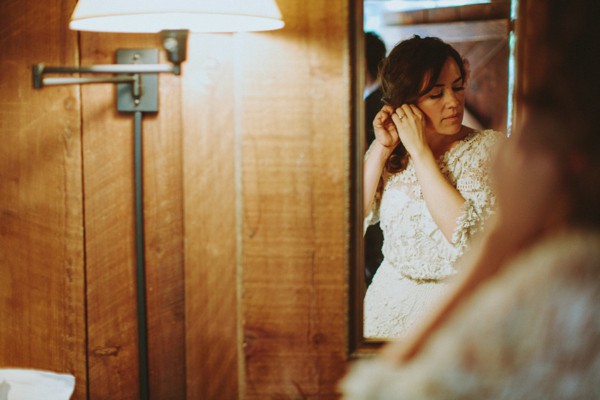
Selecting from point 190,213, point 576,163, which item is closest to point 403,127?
point 190,213

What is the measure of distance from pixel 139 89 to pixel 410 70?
50cm

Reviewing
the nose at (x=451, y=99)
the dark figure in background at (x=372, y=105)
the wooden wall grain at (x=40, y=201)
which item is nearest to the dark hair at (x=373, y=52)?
the dark figure in background at (x=372, y=105)

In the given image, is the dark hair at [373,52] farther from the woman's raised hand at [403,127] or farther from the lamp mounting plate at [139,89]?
the lamp mounting plate at [139,89]

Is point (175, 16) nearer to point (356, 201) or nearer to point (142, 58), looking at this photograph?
point (142, 58)

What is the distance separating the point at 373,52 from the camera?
0.89 metres

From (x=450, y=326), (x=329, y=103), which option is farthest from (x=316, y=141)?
(x=450, y=326)

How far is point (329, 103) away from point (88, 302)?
0.62m

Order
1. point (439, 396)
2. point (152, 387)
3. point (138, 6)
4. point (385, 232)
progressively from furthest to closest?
point (152, 387)
point (385, 232)
point (138, 6)
point (439, 396)

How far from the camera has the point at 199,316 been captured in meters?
1.01

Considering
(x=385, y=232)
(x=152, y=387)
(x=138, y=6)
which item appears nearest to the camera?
(x=138, y=6)

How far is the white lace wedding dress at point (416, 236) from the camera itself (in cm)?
89

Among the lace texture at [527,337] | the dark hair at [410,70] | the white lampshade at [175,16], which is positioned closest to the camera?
the lace texture at [527,337]

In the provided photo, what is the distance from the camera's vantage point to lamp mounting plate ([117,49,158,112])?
38.1 inches

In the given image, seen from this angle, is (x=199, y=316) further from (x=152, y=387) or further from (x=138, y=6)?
(x=138, y=6)
